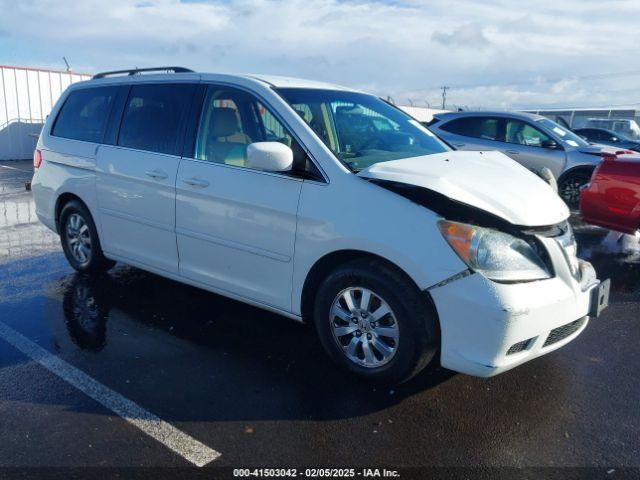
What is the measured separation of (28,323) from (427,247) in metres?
3.25

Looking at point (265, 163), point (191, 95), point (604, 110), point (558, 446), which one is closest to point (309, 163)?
point (265, 163)

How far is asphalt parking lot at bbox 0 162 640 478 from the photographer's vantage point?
279 centimetres

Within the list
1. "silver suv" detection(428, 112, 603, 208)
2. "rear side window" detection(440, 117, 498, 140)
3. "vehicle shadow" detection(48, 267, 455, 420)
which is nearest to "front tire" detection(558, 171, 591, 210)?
"silver suv" detection(428, 112, 603, 208)

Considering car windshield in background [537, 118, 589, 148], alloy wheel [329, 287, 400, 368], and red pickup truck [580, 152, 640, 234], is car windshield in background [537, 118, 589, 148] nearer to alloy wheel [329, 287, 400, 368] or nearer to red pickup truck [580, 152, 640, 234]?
red pickup truck [580, 152, 640, 234]

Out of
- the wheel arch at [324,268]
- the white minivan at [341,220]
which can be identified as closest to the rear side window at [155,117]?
the white minivan at [341,220]

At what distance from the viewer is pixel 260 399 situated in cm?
328

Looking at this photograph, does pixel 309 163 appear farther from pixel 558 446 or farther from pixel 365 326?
pixel 558 446

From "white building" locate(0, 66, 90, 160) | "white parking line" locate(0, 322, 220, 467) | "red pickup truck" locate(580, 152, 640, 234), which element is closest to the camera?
"white parking line" locate(0, 322, 220, 467)

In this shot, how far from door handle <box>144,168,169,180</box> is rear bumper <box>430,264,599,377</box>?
7.60 feet

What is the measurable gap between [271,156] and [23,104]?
16.6 m

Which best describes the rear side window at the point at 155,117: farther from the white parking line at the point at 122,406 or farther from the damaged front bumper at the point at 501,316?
the damaged front bumper at the point at 501,316

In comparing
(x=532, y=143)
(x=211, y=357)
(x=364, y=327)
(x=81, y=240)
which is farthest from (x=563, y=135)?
(x=211, y=357)

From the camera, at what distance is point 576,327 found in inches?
130

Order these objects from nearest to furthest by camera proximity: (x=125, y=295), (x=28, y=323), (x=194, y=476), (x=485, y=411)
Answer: (x=194, y=476)
(x=485, y=411)
(x=28, y=323)
(x=125, y=295)
